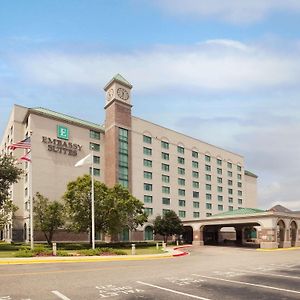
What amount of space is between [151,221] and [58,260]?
57.8 m

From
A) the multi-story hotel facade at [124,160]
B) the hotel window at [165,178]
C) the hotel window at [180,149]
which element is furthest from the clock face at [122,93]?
the hotel window at [165,178]

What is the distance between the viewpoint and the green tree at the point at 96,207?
5169 centimetres

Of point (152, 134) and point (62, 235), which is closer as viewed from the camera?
point (62, 235)

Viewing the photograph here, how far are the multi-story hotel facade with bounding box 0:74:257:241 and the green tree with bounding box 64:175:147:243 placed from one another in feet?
58.0

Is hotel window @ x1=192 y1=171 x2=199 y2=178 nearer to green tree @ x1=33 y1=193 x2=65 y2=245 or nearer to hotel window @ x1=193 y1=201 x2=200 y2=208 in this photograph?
hotel window @ x1=193 y1=201 x2=200 y2=208

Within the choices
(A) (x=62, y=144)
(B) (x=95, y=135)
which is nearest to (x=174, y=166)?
(B) (x=95, y=135)

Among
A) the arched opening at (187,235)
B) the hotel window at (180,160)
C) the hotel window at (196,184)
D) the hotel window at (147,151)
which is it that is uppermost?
the hotel window at (147,151)

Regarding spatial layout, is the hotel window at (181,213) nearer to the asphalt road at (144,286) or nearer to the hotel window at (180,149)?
the hotel window at (180,149)

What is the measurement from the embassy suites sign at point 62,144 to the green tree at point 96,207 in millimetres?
22268

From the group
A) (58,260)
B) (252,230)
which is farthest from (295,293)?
(252,230)

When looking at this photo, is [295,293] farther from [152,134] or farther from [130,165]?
[152,134]

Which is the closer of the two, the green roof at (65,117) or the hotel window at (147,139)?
the green roof at (65,117)

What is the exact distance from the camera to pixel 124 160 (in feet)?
275

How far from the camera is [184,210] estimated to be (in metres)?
95.3
